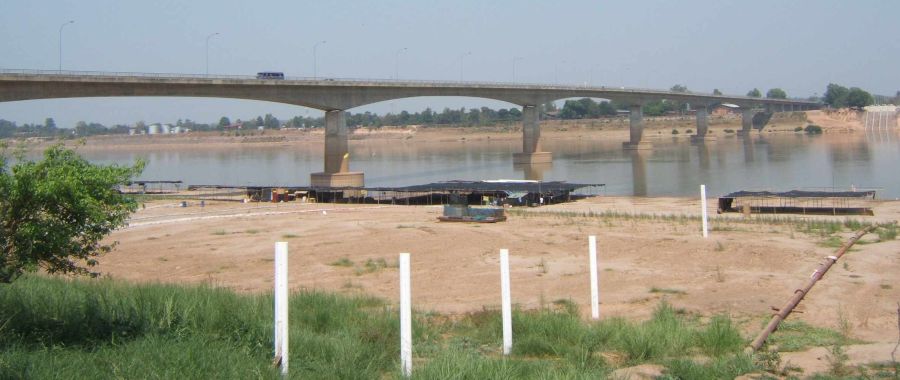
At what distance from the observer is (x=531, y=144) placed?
95312mm

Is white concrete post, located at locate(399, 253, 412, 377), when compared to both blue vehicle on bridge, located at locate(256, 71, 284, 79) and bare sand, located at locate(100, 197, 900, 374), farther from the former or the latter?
blue vehicle on bridge, located at locate(256, 71, 284, 79)

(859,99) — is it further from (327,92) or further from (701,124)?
(327,92)

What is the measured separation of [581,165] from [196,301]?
258ft

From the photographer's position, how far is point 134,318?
9500 mm

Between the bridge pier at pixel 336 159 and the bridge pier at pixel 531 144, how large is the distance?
2861 cm

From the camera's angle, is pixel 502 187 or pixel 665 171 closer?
pixel 502 187

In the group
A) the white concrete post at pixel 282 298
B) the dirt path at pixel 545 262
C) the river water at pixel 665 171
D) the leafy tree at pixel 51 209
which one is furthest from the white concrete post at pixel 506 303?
the river water at pixel 665 171

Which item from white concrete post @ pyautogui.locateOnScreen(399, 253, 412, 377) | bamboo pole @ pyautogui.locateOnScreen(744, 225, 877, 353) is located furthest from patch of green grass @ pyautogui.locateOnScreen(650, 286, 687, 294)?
white concrete post @ pyautogui.locateOnScreen(399, 253, 412, 377)

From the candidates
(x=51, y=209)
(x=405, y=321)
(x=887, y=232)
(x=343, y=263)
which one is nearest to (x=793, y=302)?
(x=405, y=321)

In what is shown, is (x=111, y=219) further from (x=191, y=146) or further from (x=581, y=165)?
(x=191, y=146)

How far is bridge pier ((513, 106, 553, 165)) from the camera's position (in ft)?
304

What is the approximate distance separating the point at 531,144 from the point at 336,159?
33376 millimetres

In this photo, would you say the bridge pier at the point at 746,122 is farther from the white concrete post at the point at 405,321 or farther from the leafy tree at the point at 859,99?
the white concrete post at the point at 405,321

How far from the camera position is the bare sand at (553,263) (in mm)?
13367
